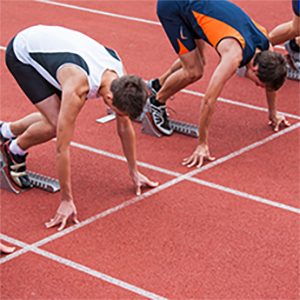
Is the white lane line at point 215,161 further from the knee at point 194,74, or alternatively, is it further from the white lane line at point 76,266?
the white lane line at point 76,266

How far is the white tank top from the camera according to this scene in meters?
4.28

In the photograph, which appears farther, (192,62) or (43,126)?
(192,62)

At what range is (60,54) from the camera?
437cm

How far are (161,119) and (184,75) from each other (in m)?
0.51

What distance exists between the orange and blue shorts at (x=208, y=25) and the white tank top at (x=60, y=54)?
119cm

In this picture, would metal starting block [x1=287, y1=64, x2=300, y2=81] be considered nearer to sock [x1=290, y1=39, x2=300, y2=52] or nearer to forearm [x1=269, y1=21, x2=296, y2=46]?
sock [x1=290, y1=39, x2=300, y2=52]

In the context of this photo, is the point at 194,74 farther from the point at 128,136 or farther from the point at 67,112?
the point at 67,112

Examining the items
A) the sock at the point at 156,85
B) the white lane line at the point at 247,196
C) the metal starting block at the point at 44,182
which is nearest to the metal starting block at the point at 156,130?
the sock at the point at 156,85

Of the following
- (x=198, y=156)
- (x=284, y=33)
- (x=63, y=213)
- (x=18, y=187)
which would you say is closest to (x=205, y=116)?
(x=198, y=156)

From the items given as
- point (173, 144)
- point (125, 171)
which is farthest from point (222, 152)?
point (125, 171)

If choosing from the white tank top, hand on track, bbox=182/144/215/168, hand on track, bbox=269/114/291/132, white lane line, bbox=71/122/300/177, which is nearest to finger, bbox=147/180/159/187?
white lane line, bbox=71/122/300/177

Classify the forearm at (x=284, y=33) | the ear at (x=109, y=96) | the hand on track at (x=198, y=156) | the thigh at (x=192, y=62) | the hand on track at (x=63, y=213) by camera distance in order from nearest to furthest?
the ear at (x=109, y=96)
the hand on track at (x=63, y=213)
the hand on track at (x=198, y=156)
the thigh at (x=192, y=62)
the forearm at (x=284, y=33)

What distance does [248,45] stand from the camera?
5.22m

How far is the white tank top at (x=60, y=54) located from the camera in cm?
428
